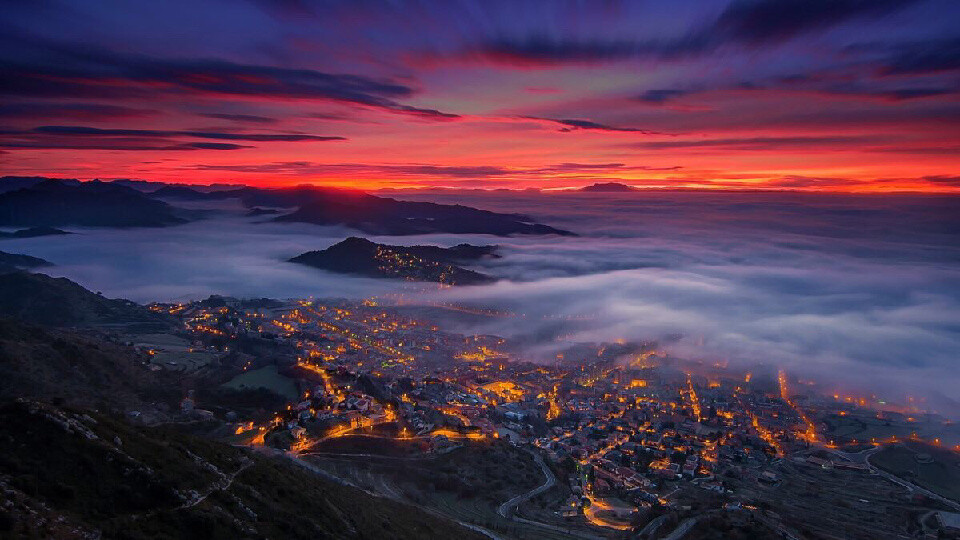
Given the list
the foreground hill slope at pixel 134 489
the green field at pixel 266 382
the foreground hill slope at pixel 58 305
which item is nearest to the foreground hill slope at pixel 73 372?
the green field at pixel 266 382

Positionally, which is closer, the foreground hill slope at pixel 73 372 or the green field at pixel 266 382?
the foreground hill slope at pixel 73 372

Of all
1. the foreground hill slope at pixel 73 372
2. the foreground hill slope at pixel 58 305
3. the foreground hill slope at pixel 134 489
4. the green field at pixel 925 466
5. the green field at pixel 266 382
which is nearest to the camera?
the foreground hill slope at pixel 134 489

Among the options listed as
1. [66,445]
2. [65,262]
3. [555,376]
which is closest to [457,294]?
[555,376]

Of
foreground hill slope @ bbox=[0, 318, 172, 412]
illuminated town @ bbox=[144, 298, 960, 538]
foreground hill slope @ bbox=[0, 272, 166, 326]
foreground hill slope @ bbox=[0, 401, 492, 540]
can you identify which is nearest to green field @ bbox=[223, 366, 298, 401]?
illuminated town @ bbox=[144, 298, 960, 538]

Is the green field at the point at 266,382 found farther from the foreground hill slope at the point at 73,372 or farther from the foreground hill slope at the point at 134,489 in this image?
the foreground hill slope at the point at 134,489

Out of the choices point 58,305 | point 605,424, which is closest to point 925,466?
point 605,424

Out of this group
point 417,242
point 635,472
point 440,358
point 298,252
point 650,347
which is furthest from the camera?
point 417,242

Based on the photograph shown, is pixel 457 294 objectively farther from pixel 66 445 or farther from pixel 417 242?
pixel 66 445
